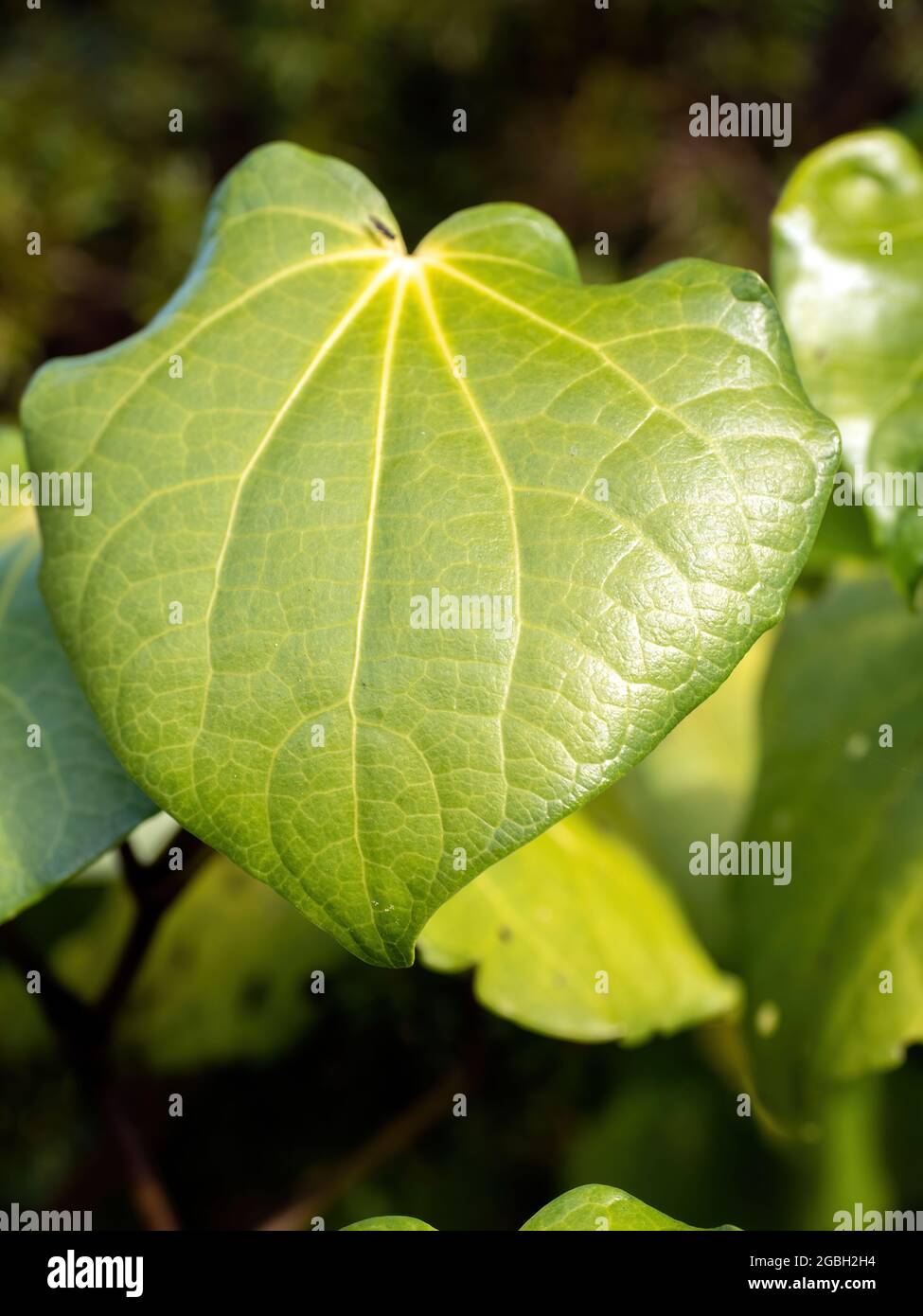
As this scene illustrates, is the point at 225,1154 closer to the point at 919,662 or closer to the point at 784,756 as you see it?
the point at 784,756

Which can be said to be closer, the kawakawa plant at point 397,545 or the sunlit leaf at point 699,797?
the kawakawa plant at point 397,545

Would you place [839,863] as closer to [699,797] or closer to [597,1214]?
[699,797]

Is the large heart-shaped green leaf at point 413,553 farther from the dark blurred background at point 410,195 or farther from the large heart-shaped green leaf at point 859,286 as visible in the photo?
the dark blurred background at point 410,195

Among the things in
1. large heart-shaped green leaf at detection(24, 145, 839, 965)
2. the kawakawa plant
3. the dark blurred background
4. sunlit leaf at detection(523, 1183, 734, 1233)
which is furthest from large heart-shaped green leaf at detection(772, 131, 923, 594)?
the dark blurred background

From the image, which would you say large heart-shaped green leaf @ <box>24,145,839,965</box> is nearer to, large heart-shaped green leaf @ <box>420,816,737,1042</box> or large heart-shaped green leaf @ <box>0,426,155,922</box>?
large heart-shaped green leaf @ <box>0,426,155,922</box>

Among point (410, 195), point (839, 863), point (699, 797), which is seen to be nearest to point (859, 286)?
point (839, 863)

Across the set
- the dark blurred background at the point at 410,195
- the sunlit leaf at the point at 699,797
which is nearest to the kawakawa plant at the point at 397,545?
the sunlit leaf at the point at 699,797
